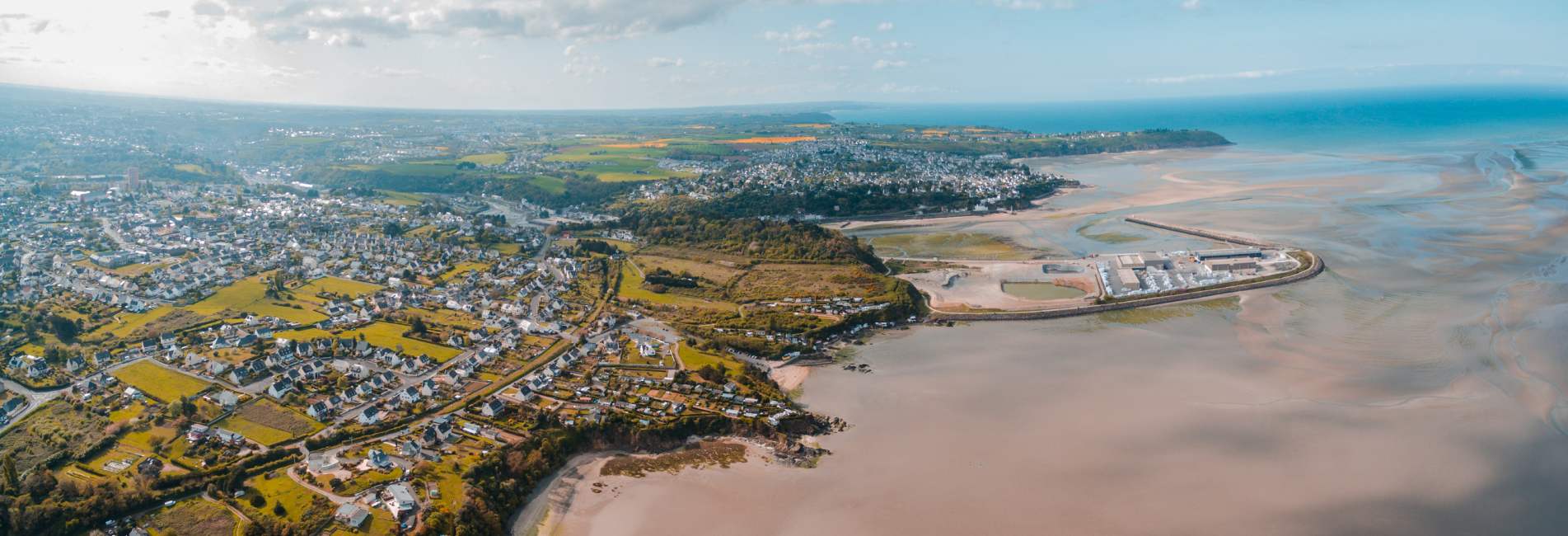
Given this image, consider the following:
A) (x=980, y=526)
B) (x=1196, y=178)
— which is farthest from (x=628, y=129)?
(x=980, y=526)

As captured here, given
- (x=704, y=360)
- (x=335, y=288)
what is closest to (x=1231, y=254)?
(x=704, y=360)

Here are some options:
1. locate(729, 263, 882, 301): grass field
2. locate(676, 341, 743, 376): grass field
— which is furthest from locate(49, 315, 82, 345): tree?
locate(729, 263, 882, 301): grass field

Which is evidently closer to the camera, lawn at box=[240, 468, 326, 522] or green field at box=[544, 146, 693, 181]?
lawn at box=[240, 468, 326, 522]

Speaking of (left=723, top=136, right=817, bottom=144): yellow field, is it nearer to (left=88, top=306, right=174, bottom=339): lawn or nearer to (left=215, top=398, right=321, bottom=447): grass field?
(left=88, top=306, right=174, bottom=339): lawn

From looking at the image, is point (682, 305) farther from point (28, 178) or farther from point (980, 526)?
point (28, 178)

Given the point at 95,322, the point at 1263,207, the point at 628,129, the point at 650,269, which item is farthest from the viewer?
the point at 628,129

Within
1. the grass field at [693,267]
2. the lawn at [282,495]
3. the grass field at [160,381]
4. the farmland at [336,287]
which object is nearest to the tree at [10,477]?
the lawn at [282,495]
